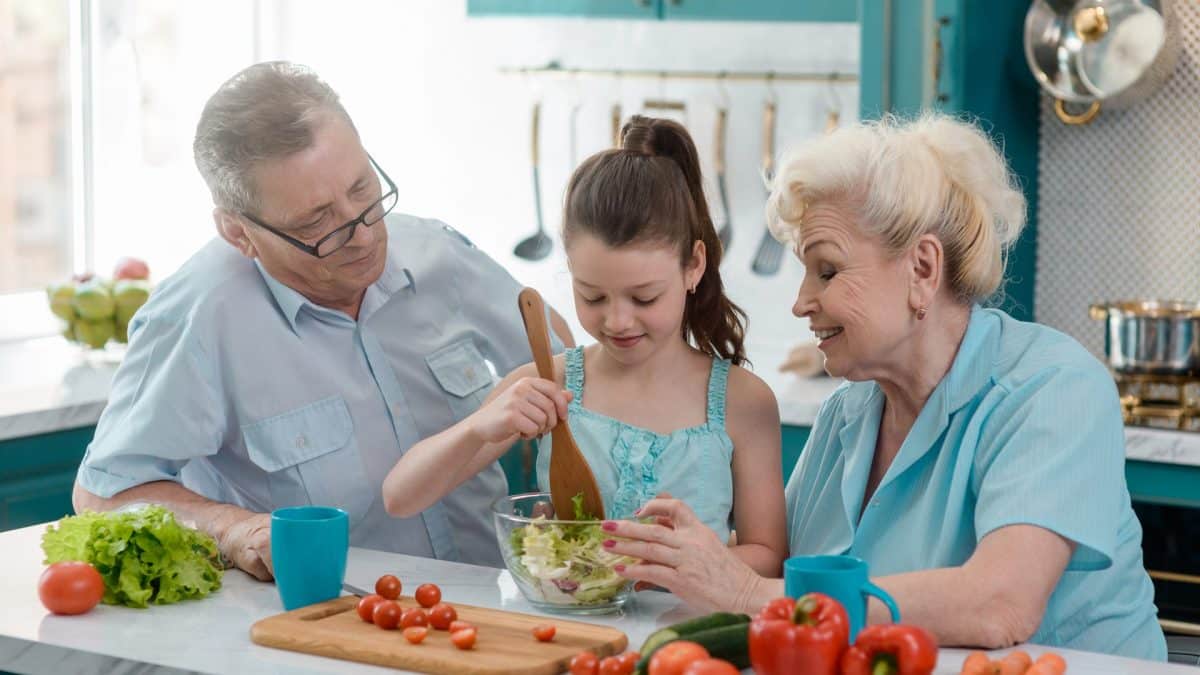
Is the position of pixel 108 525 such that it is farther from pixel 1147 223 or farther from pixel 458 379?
pixel 1147 223

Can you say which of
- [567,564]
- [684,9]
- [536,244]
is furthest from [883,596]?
[536,244]

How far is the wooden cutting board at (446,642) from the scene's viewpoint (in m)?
1.51

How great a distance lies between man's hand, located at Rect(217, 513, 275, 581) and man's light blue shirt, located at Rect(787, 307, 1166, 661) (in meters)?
0.70

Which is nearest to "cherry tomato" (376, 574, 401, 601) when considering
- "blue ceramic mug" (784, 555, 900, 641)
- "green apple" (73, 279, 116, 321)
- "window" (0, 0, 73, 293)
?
"blue ceramic mug" (784, 555, 900, 641)

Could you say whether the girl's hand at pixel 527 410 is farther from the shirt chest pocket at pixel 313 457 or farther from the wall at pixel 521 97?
the wall at pixel 521 97

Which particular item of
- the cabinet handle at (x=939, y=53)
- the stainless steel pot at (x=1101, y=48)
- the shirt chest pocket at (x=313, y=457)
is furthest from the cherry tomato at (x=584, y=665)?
the stainless steel pot at (x=1101, y=48)

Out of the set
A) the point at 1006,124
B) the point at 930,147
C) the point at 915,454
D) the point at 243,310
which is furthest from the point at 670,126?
the point at 1006,124

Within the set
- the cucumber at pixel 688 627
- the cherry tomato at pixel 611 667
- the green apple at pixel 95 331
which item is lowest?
the green apple at pixel 95 331

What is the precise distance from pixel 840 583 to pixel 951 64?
6.67 ft

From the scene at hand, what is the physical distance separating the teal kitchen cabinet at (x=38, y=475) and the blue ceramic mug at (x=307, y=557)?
1.49 meters

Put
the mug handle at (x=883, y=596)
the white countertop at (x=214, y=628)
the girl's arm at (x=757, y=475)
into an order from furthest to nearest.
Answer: the girl's arm at (x=757, y=475) → the white countertop at (x=214, y=628) → the mug handle at (x=883, y=596)

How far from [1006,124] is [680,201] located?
1653mm

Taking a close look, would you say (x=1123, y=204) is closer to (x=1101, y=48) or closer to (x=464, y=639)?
(x=1101, y=48)

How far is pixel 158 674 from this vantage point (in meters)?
1.53
